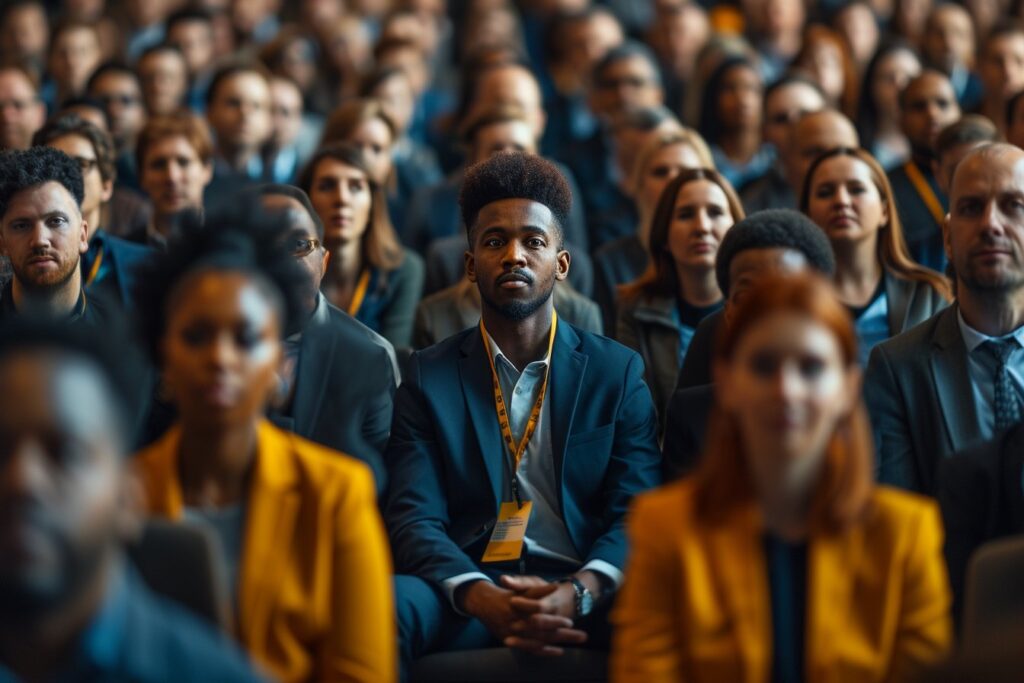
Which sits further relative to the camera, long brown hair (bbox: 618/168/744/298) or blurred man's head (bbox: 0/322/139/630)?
long brown hair (bbox: 618/168/744/298)

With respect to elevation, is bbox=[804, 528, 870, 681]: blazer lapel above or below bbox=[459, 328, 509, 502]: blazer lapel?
below

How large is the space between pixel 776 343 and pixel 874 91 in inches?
174

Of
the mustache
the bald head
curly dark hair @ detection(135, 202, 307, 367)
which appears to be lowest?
curly dark hair @ detection(135, 202, 307, 367)

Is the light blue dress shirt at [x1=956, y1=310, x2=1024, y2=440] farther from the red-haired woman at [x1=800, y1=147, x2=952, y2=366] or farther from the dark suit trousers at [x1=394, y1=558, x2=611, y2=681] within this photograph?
the dark suit trousers at [x1=394, y1=558, x2=611, y2=681]

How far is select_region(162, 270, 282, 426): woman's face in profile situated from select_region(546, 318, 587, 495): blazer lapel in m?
1.05

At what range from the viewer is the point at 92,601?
184 centimetres

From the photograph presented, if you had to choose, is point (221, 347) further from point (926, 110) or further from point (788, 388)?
point (926, 110)

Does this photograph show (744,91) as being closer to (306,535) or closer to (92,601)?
(306,535)

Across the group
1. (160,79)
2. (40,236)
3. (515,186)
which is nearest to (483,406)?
(515,186)

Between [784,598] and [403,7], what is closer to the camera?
[784,598]

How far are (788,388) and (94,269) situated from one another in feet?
9.15

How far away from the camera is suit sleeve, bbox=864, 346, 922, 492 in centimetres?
310

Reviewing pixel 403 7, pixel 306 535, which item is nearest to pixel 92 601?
pixel 306 535

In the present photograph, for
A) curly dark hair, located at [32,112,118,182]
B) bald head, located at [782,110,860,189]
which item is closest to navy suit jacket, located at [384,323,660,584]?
curly dark hair, located at [32,112,118,182]
